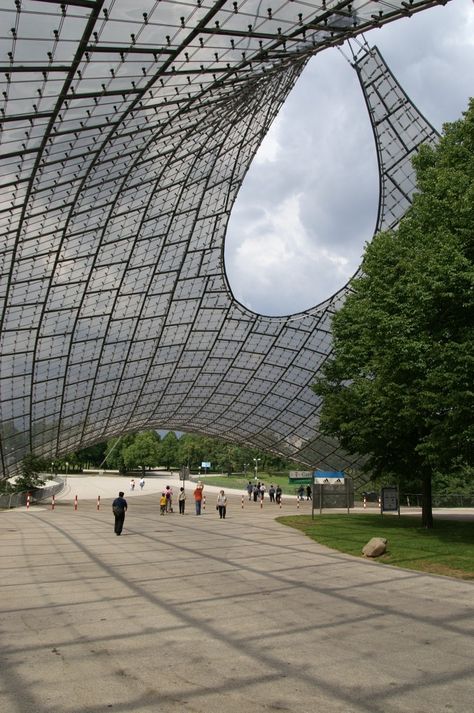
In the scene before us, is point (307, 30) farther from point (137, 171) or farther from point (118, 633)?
point (118, 633)

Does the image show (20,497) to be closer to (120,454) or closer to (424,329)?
(424,329)

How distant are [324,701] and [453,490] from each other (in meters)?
75.3

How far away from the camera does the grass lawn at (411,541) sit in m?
16.7

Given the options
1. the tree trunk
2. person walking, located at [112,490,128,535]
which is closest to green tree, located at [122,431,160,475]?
the tree trunk

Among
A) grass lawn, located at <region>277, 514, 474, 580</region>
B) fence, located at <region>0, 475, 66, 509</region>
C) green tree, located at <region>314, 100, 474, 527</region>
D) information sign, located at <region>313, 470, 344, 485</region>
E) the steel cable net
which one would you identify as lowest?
fence, located at <region>0, 475, 66, 509</region>

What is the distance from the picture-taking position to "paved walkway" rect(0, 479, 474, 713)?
646cm

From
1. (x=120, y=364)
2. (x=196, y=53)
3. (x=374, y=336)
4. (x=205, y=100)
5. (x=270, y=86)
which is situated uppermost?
(x=270, y=86)

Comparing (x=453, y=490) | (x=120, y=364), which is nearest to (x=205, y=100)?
(x=120, y=364)

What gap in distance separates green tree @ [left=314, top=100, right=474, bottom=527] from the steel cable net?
641 centimetres

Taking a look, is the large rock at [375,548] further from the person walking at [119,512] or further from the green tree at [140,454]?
the green tree at [140,454]

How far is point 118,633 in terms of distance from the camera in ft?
29.9

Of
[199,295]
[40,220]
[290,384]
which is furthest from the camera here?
[290,384]

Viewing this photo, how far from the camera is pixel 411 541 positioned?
2191 cm

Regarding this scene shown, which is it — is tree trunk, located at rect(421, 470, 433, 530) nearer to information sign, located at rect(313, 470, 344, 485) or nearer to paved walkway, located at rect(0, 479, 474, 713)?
information sign, located at rect(313, 470, 344, 485)
